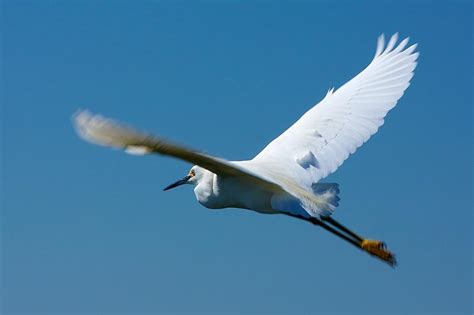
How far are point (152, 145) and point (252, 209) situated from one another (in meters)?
1.98

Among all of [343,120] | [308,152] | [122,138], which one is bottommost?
[122,138]

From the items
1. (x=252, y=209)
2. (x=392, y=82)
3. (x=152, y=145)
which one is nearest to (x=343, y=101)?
(x=392, y=82)

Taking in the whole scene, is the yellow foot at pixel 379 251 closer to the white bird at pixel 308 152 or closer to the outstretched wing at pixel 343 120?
the white bird at pixel 308 152

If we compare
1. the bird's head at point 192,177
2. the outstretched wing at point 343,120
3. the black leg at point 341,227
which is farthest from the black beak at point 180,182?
the black leg at point 341,227

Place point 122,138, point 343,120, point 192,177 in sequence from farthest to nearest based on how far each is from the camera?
point 192,177
point 343,120
point 122,138

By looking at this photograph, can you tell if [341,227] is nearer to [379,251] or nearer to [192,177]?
[379,251]

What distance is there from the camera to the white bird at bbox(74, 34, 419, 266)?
20.1ft

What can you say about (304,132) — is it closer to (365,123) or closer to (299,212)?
(365,123)

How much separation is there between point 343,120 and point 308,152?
657mm

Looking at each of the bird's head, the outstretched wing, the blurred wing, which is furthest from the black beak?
the blurred wing

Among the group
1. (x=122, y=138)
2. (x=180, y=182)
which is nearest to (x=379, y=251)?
(x=180, y=182)

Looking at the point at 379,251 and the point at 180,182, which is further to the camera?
the point at 180,182

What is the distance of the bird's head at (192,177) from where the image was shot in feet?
28.4

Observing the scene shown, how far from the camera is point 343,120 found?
28.2 ft
